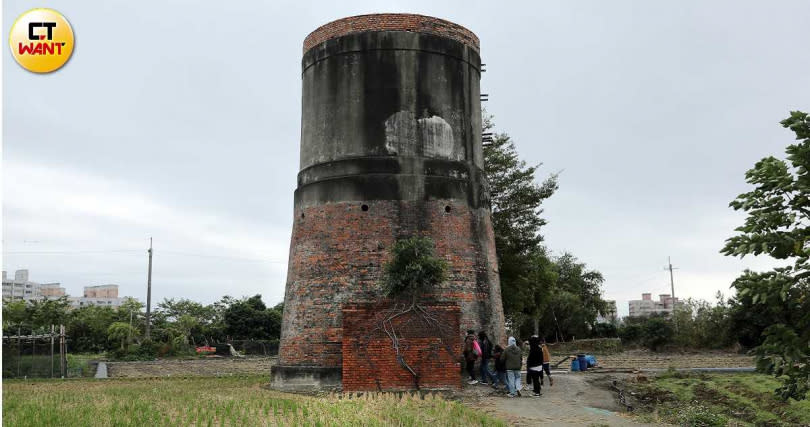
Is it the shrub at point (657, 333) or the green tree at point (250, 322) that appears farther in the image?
the green tree at point (250, 322)

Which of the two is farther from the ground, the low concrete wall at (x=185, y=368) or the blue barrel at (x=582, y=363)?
the blue barrel at (x=582, y=363)

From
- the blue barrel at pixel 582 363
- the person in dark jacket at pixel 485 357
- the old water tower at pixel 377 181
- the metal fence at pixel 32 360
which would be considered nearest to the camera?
the person in dark jacket at pixel 485 357

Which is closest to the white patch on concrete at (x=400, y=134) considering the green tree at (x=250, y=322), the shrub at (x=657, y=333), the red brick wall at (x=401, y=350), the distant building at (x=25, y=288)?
the red brick wall at (x=401, y=350)

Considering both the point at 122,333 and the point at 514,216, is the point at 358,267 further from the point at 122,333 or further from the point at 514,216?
the point at 122,333

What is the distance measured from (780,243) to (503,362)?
409 inches

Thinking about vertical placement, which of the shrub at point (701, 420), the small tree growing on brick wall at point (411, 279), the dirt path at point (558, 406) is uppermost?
the small tree growing on brick wall at point (411, 279)

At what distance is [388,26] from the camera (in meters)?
18.8

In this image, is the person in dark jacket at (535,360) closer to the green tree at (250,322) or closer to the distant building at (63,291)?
the green tree at (250,322)

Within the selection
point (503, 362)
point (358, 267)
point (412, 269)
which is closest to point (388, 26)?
point (358, 267)

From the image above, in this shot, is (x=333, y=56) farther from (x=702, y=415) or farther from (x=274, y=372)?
(x=702, y=415)

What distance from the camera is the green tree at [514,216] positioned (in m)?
26.4

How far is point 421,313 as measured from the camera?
16406 millimetres

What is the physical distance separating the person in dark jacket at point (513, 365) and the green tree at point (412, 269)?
251 centimetres

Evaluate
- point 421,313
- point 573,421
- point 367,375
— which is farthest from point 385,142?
point 573,421
